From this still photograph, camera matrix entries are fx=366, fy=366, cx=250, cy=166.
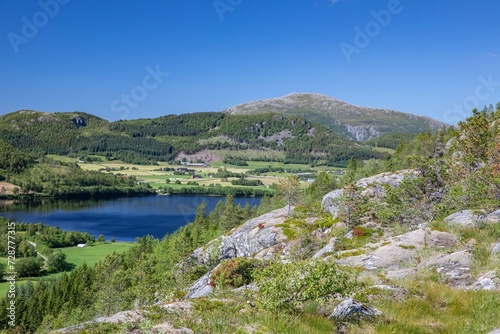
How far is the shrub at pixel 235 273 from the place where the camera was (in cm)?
3244

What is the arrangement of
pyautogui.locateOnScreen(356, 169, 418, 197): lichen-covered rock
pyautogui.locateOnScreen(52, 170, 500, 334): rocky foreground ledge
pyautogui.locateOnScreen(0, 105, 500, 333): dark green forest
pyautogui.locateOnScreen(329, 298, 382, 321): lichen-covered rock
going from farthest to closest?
pyautogui.locateOnScreen(356, 169, 418, 197): lichen-covered rock
pyautogui.locateOnScreen(0, 105, 500, 333): dark green forest
pyautogui.locateOnScreen(52, 170, 500, 334): rocky foreground ledge
pyautogui.locateOnScreen(329, 298, 382, 321): lichen-covered rock

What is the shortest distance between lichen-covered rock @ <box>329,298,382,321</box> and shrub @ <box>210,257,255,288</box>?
2199 cm

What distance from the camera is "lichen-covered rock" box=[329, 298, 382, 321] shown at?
33.5ft

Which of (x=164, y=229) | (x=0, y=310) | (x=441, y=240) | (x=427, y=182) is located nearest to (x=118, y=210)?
(x=164, y=229)

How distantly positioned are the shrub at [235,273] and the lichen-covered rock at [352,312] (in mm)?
21990

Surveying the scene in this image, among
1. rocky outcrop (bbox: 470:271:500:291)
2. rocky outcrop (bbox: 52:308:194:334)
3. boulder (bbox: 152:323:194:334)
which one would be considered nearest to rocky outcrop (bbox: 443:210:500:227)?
rocky outcrop (bbox: 470:271:500:291)

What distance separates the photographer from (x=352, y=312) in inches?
405

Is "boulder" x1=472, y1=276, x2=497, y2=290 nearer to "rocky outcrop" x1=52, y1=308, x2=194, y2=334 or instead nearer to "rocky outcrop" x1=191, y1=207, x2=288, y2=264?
"rocky outcrop" x1=52, y1=308, x2=194, y2=334

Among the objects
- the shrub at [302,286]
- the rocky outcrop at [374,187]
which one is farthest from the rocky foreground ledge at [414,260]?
the rocky outcrop at [374,187]

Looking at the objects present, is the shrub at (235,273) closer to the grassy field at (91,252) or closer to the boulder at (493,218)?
the boulder at (493,218)

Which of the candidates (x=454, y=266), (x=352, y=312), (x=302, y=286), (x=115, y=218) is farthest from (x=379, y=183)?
(x=115, y=218)

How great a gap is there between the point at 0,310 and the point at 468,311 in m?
79.9

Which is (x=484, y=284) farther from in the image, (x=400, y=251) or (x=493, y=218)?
(x=493, y=218)

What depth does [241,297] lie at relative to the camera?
13.0 metres
